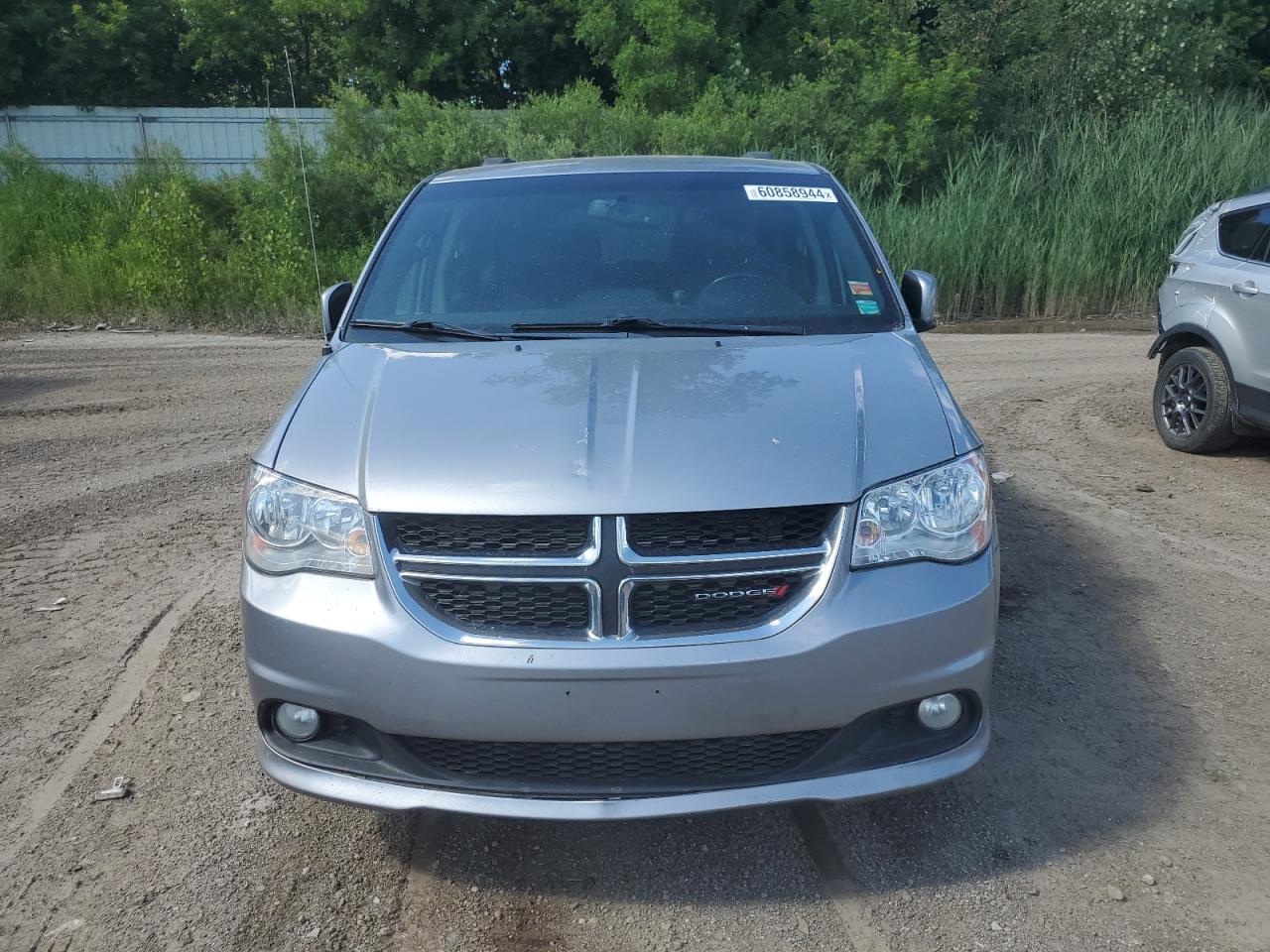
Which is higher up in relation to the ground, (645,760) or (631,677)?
(631,677)

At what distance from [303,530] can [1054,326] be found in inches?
557

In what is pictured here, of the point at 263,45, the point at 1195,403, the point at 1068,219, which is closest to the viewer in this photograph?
the point at 1195,403

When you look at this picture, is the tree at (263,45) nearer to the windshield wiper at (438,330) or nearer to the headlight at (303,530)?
the windshield wiper at (438,330)

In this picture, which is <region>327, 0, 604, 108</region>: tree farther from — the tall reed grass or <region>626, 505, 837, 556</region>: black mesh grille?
<region>626, 505, 837, 556</region>: black mesh grille

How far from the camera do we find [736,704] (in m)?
2.57

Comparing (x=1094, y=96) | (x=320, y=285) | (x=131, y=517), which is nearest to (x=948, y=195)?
(x=1094, y=96)

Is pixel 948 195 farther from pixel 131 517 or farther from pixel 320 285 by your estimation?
pixel 131 517

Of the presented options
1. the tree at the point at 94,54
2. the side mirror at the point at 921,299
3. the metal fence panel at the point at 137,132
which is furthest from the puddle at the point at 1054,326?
the tree at the point at 94,54

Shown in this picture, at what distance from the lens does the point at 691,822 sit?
10.5ft

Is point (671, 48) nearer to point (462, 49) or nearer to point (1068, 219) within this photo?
point (462, 49)

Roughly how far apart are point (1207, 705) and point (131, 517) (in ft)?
17.5

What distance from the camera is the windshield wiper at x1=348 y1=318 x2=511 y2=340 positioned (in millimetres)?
3678

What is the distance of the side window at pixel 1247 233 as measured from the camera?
23.0 feet

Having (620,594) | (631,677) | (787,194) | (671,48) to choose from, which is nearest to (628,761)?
(631,677)
